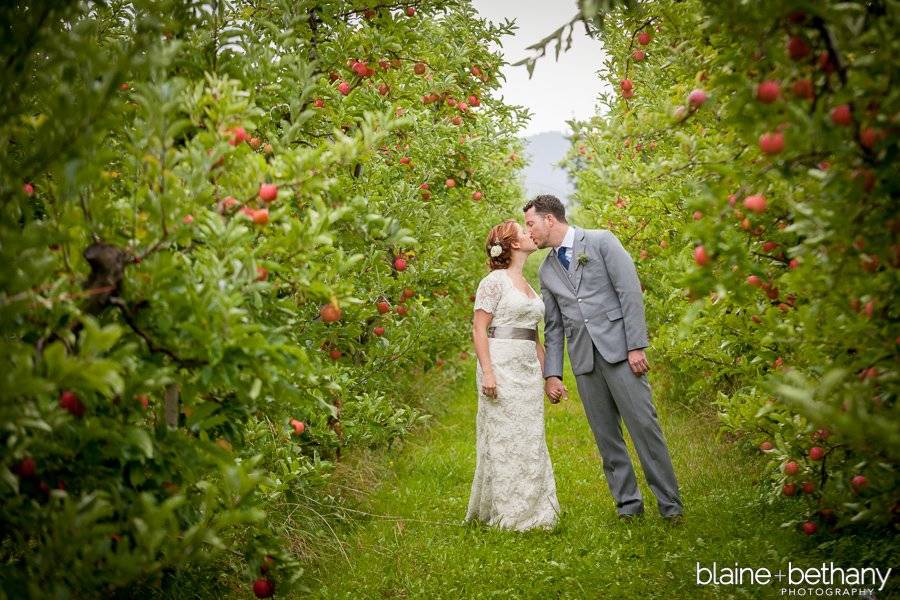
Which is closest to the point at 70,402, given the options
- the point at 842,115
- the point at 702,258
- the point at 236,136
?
the point at 236,136

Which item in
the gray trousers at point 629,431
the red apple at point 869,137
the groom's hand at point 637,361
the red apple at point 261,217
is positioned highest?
the red apple at point 869,137

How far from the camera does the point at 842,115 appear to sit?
6.37 feet

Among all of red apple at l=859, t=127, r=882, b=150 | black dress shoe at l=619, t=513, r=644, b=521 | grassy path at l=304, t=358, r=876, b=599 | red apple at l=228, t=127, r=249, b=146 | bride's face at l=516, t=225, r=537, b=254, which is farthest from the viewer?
bride's face at l=516, t=225, r=537, b=254

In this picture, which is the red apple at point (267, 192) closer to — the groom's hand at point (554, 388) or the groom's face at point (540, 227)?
the groom's face at point (540, 227)

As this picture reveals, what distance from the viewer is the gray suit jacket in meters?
4.77

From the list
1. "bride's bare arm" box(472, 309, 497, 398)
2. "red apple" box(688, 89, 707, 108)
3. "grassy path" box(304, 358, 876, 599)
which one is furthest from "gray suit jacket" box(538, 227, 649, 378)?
"red apple" box(688, 89, 707, 108)

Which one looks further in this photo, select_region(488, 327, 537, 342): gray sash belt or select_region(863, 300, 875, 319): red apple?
select_region(488, 327, 537, 342): gray sash belt

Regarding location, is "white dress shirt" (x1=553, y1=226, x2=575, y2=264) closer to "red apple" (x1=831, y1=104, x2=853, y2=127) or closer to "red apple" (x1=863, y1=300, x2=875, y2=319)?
"red apple" (x1=863, y1=300, x2=875, y2=319)

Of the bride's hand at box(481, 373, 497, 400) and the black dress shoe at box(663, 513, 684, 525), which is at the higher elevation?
the bride's hand at box(481, 373, 497, 400)

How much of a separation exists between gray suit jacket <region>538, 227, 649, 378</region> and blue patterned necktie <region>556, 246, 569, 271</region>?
0.10 feet

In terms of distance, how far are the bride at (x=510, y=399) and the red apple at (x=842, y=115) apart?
318cm

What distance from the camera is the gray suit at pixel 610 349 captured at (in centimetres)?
475

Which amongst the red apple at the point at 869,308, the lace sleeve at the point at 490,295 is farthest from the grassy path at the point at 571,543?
the red apple at the point at 869,308

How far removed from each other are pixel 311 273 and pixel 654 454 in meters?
3.12
